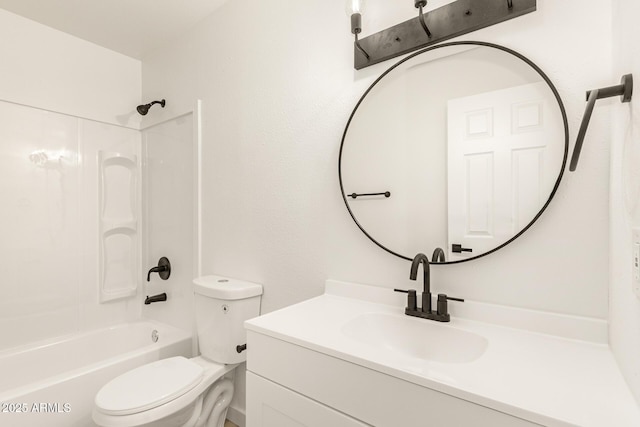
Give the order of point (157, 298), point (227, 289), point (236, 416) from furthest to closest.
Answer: point (157, 298)
point (236, 416)
point (227, 289)

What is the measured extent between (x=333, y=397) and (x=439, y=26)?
1.25 metres

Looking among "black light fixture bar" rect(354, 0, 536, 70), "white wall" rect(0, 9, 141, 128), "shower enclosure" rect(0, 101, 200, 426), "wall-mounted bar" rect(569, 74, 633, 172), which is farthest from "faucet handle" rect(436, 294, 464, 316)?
"white wall" rect(0, 9, 141, 128)

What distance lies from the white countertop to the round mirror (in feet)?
1.00

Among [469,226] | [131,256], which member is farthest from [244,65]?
[131,256]

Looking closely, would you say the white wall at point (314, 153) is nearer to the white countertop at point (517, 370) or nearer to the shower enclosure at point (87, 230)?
the white countertop at point (517, 370)

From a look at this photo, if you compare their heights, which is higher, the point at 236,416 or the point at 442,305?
the point at 442,305

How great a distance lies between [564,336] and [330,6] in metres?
1.54

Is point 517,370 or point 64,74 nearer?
point 517,370

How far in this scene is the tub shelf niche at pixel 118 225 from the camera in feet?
7.47

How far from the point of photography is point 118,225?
2.36 m

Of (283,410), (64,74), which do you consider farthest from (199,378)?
(64,74)

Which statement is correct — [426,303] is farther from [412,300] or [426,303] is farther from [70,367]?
[70,367]

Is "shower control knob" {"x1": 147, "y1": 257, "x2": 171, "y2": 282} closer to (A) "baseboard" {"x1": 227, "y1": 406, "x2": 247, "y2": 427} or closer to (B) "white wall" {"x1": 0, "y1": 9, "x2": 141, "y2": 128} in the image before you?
(A) "baseboard" {"x1": 227, "y1": 406, "x2": 247, "y2": 427}

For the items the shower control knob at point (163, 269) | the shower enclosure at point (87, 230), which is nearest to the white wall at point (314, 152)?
the shower enclosure at point (87, 230)
